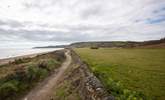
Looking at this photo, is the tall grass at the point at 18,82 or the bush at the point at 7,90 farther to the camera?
the tall grass at the point at 18,82

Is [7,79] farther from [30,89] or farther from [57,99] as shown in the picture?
[57,99]

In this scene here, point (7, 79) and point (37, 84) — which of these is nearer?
point (7, 79)

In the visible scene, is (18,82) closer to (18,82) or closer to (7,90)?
(18,82)

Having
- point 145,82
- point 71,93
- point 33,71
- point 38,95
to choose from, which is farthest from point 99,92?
point 33,71

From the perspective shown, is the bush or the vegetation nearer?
the bush

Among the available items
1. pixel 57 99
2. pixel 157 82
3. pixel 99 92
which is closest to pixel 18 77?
pixel 57 99

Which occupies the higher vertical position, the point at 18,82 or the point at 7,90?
the point at 18,82

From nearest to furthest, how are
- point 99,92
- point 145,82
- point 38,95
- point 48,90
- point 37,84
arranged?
point 99,92, point 145,82, point 38,95, point 48,90, point 37,84

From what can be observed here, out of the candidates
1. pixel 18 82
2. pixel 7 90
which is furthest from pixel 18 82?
pixel 7 90

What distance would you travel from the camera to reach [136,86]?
9.88 meters

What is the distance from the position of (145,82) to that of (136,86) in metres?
1.27

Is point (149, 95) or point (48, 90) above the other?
point (149, 95)

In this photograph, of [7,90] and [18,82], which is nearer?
[7,90]

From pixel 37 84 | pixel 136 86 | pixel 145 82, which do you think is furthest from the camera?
pixel 37 84
